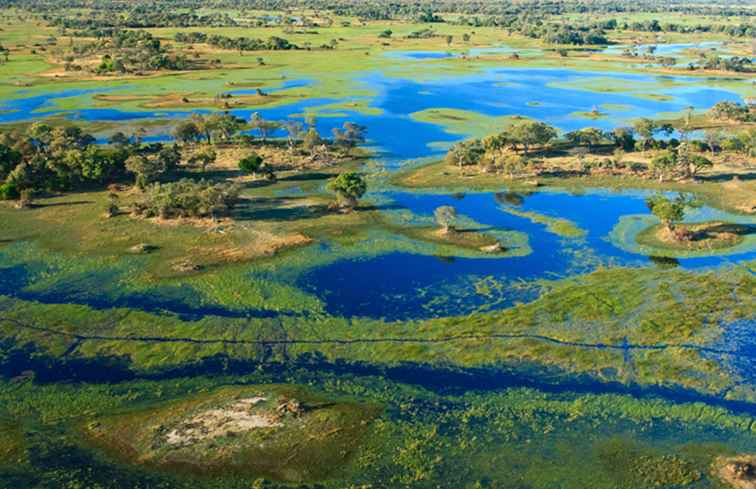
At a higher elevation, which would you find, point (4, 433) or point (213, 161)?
point (213, 161)

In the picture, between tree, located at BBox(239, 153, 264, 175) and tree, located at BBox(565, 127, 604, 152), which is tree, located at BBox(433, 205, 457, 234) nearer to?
tree, located at BBox(239, 153, 264, 175)

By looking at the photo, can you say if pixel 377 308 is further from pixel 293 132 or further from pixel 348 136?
pixel 293 132

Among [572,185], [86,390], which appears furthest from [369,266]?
[572,185]

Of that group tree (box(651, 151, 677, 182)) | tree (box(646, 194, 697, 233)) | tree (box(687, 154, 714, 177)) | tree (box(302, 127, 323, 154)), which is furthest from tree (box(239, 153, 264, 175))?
tree (box(687, 154, 714, 177))

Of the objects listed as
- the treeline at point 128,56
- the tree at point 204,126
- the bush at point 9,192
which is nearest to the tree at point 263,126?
the tree at point 204,126

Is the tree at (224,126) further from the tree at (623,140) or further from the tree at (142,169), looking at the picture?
the tree at (623,140)

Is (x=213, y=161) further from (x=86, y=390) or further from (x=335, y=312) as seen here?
(x=86, y=390)
